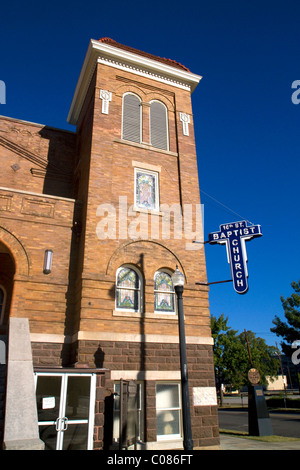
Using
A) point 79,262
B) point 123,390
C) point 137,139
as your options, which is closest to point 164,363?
point 123,390

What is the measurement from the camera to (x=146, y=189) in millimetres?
14297

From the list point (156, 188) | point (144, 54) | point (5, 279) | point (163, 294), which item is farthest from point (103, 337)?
point (144, 54)

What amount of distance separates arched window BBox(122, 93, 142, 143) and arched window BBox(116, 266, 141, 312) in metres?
5.94

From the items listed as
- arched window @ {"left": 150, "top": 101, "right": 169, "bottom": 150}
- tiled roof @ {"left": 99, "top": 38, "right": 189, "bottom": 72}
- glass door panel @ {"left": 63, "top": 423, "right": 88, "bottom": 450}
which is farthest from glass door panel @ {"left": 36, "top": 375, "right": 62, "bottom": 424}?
tiled roof @ {"left": 99, "top": 38, "right": 189, "bottom": 72}

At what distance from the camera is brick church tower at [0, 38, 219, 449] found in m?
10.2

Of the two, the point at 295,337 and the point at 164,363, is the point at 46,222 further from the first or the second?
the point at 295,337

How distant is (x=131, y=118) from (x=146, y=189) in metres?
3.63

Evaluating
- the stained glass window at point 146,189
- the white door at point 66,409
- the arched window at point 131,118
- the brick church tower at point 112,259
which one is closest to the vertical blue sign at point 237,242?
the brick church tower at point 112,259

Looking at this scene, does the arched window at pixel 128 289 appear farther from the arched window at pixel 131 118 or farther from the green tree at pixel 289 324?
the green tree at pixel 289 324

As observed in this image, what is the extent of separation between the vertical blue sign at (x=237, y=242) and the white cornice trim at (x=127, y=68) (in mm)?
8377

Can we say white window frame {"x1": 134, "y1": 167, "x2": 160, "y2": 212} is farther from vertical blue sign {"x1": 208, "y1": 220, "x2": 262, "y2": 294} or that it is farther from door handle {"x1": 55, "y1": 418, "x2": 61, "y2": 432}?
door handle {"x1": 55, "y1": 418, "x2": 61, "y2": 432}

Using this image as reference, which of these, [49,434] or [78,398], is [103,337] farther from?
[49,434]

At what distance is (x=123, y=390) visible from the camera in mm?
9180

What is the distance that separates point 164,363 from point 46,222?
6.47m
